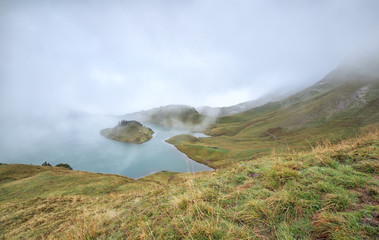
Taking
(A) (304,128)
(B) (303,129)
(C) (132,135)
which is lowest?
(B) (303,129)

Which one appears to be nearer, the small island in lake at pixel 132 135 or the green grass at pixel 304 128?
the green grass at pixel 304 128

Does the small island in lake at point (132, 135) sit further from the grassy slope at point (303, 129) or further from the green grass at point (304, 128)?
the green grass at point (304, 128)

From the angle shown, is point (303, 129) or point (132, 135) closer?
point (303, 129)

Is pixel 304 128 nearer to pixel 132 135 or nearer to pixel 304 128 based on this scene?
pixel 304 128

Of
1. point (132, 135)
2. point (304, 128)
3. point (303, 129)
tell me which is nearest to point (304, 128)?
point (304, 128)

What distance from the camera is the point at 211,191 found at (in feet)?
17.7

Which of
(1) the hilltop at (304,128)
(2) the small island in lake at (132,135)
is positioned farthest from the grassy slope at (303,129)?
(2) the small island in lake at (132,135)

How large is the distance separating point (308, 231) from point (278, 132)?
135 m

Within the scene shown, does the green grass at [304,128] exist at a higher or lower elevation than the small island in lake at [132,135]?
lower

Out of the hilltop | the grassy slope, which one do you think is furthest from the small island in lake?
the hilltop

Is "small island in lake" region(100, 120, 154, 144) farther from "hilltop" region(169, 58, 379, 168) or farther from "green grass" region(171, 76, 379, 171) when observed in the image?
"green grass" region(171, 76, 379, 171)

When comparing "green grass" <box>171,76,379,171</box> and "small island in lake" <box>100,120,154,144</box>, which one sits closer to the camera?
"green grass" <box>171,76,379,171</box>

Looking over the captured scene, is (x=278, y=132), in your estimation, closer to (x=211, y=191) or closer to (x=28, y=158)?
(x=211, y=191)

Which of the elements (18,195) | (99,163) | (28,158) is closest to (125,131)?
(99,163)
